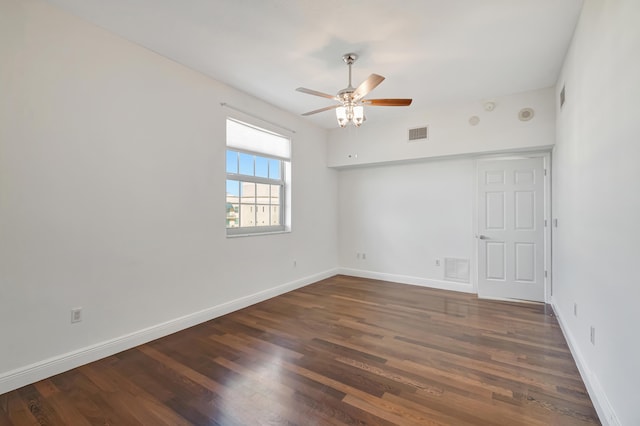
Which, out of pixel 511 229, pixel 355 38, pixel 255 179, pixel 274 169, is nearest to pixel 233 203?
pixel 255 179

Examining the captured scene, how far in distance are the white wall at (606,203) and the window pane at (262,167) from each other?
3.55m

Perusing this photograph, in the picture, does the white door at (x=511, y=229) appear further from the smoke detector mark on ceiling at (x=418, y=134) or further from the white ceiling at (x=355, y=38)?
the white ceiling at (x=355, y=38)

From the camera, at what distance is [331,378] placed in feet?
7.10

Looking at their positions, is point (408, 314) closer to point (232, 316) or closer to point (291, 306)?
point (291, 306)

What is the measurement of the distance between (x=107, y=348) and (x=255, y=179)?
2.51m

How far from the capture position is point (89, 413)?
1807 millimetres

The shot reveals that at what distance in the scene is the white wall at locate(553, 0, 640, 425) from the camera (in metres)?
1.34

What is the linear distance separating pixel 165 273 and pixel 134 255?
371 mm

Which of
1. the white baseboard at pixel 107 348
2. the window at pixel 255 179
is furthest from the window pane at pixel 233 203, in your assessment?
the white baseboard at pixel 107 348

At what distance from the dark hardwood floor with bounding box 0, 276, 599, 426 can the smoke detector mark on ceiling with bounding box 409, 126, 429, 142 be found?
2.67 m

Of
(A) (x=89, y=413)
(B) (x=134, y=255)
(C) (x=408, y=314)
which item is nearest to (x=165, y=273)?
(B) (x=134, y=255)

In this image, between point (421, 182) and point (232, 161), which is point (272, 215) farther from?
point (421, 182)

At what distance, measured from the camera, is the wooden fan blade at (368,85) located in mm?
2283

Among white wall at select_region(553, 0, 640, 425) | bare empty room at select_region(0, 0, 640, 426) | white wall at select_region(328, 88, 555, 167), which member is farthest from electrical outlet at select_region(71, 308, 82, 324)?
white wall at select_region(328, 88, 555, 167)
